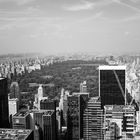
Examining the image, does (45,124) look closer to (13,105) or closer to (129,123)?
(13,105)

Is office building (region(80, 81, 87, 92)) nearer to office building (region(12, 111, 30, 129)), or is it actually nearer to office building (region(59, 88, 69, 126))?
office building (region(59, 88, 69, 126))

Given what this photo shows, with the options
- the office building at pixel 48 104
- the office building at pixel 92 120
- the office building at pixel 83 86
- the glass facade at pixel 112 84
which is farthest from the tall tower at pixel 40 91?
the glass facade at pixel 112 84

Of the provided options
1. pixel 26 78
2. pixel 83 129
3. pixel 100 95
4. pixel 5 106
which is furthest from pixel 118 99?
pixel 5 106

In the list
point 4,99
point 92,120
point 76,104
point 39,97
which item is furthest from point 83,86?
point 4,99

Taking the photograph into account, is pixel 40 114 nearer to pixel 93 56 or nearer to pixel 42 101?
pixel 42 101

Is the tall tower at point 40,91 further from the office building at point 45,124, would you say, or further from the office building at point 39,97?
the office building at point 45,124

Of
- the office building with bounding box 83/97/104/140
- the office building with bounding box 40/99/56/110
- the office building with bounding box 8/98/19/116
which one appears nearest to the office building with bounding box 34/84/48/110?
the office building with bounding box 40/99/56/110
